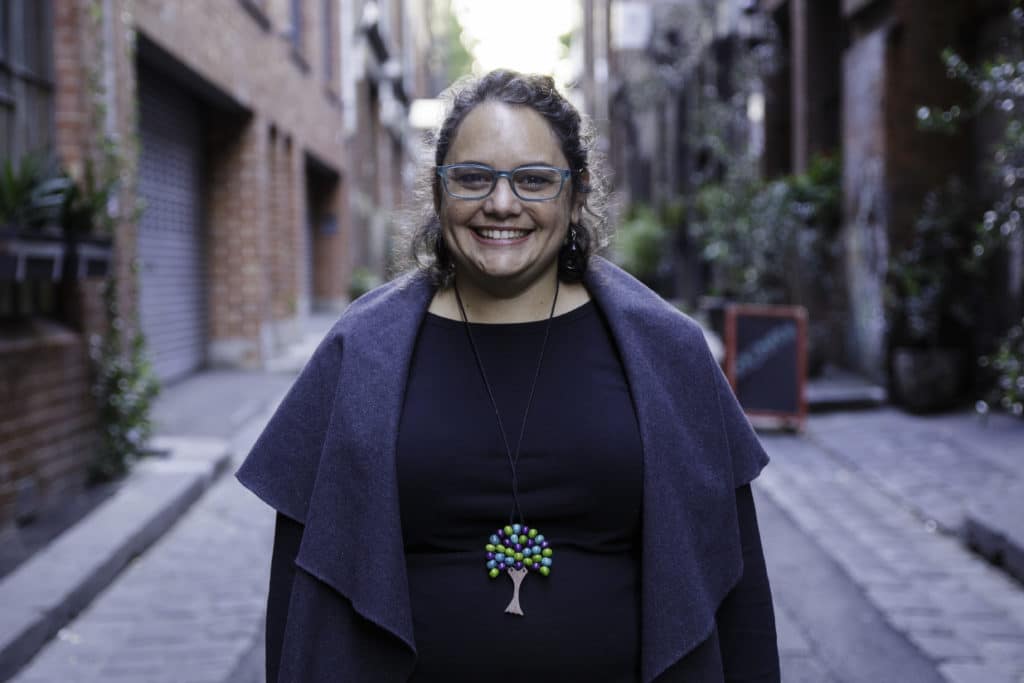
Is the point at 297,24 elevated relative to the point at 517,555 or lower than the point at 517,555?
elevated

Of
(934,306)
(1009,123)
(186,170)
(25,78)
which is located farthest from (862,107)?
(25,78)

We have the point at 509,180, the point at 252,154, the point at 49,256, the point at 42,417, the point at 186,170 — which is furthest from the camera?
the point at 252,154

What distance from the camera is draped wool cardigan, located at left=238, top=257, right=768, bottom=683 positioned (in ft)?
6.60

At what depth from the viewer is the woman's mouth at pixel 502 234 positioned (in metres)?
2.14

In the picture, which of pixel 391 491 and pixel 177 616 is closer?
pixel 391 491

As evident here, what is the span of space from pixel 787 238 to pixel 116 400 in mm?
7170

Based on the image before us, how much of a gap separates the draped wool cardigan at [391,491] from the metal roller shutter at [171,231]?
8693mm

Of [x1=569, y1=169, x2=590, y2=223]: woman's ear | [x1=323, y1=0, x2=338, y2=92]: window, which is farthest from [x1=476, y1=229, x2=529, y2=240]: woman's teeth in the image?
[x1=323, y1=0, x2=338, y2=92]: window

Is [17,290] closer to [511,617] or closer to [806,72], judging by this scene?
[511,617]

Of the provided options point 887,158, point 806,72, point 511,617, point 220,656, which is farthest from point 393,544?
point 806,72

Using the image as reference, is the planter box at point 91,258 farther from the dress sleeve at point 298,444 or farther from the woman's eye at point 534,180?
the woman's eye at point 534,180

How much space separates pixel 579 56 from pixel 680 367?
46.9 metres

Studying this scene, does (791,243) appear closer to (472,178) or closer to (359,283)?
(472,178)

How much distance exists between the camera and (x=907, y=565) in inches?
217
